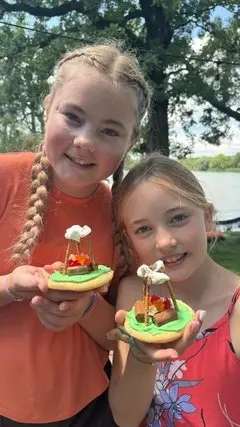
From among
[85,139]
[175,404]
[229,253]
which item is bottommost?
[229,253]

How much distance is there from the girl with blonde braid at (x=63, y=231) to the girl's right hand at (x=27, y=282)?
2cm

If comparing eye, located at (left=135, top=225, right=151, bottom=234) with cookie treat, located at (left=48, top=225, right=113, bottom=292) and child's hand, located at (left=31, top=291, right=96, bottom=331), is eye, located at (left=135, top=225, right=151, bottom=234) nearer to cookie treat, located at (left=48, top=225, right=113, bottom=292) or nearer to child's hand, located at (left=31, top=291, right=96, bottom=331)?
cookie treat, located at (left=48, top=225, right=113, bottom=292)

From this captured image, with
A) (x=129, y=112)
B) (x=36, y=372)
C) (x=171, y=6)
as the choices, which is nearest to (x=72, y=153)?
(x=129, y=112)

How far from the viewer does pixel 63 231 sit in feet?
6.25

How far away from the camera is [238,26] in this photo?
13.7 m

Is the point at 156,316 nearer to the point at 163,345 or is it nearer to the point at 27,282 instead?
the point at 163,345

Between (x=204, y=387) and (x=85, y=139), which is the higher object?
(x=85, y=139)

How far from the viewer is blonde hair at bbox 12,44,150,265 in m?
1.81

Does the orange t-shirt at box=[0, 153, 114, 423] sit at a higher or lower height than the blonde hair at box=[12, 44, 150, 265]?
lower

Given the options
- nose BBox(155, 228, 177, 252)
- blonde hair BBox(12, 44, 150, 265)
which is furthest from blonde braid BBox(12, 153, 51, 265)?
nose BBox(155, 228, 177, 252)

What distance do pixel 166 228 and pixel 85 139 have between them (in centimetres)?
41

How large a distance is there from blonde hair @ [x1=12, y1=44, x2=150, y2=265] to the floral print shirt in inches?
25.7

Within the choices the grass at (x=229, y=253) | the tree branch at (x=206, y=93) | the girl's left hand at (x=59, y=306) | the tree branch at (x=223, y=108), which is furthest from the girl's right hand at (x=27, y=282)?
the tree branch at (x=223, y=108)

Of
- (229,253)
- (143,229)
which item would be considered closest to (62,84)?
(143,229)
